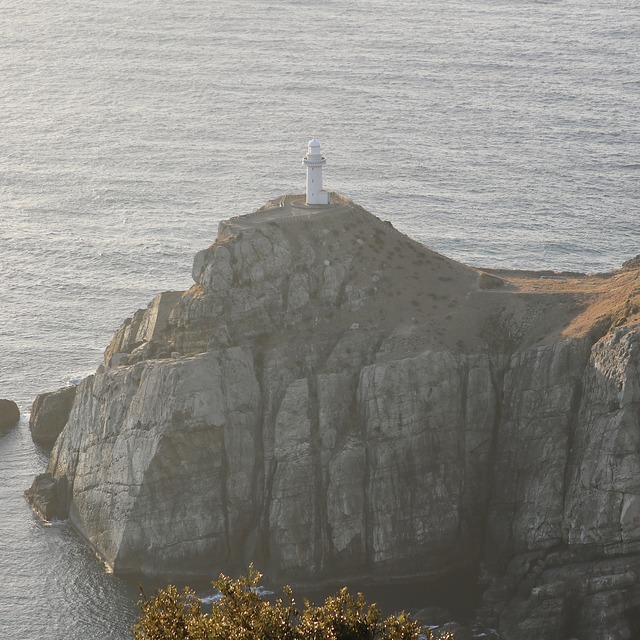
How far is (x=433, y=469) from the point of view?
11575 cm

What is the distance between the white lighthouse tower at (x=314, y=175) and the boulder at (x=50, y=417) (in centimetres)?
2786

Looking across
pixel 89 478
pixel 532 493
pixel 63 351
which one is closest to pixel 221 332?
pixel 89 478

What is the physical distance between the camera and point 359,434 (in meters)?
116

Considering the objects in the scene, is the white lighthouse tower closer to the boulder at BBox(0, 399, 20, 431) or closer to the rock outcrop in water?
the rock outcrop in water

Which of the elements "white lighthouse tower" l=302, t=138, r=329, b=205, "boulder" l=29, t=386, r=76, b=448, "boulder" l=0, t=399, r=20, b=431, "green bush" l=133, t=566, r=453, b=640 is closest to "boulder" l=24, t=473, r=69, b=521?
"boulder" l=29, t=386, r=76, b=448

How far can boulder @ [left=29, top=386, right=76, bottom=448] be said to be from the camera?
138 metres

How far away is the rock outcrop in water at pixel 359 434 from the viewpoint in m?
112

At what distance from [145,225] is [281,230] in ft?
214

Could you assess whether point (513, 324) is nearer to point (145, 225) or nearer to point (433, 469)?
point (433, 469)

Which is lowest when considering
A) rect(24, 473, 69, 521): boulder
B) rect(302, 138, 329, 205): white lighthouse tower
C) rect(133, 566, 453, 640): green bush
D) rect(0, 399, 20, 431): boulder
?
rect(24, 473, 69, 521): boulder

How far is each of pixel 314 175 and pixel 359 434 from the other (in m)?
23.7

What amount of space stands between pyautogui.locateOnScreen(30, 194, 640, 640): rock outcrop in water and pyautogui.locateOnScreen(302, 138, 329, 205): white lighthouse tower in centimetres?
771

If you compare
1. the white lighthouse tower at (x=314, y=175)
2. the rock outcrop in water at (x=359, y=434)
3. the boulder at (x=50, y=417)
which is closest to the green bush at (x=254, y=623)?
the rock outcrop in water at (x=359, y=434)

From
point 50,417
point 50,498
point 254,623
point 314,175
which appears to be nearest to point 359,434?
point 314,175
